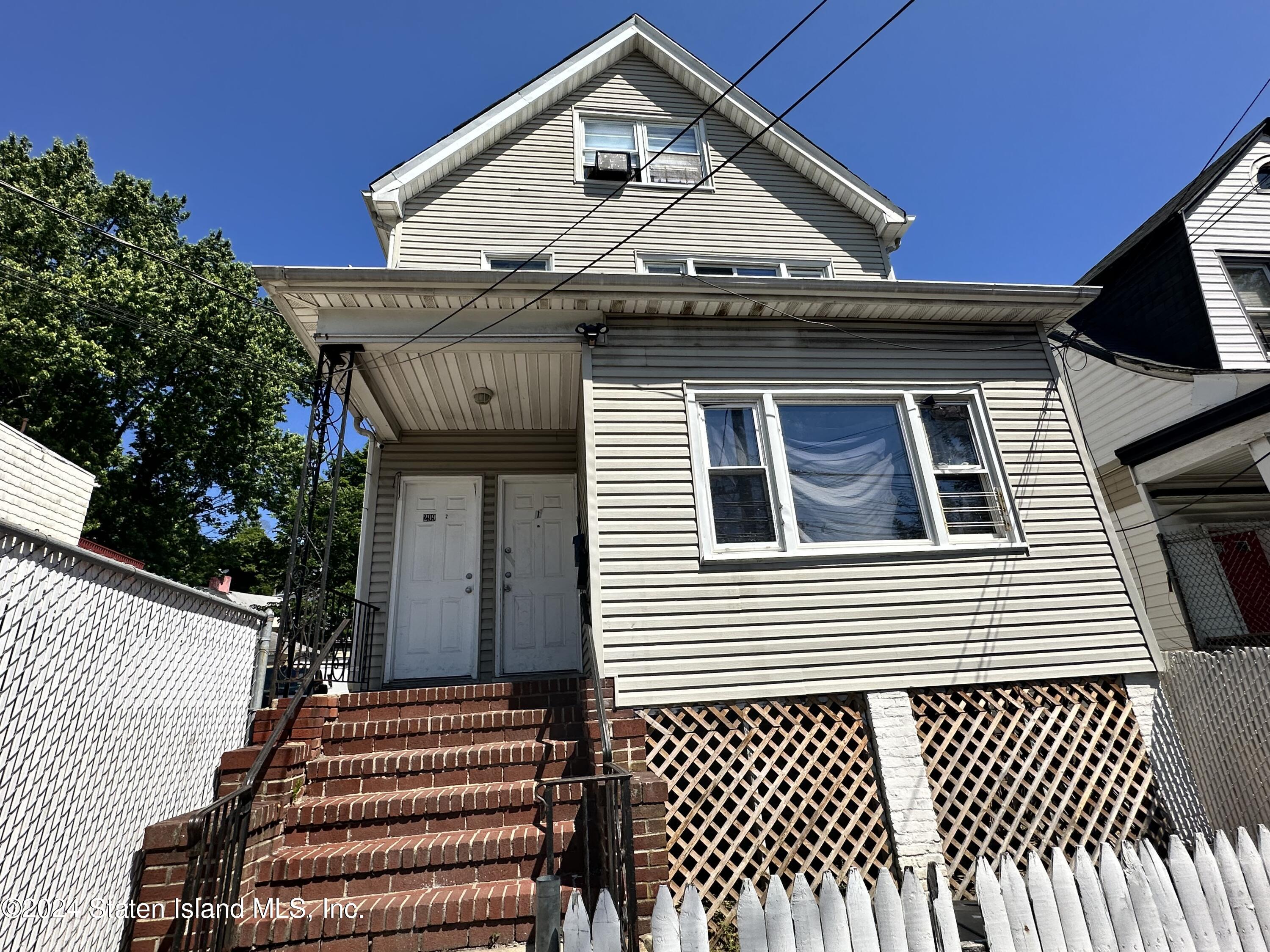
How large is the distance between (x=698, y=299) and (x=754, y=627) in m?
2.94

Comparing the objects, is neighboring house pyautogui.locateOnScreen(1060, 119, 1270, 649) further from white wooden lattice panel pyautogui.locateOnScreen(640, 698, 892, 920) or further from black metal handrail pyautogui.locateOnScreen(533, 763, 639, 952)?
black metal handrail pyautogui.locateOnScreen(533, 763, 639, 952)

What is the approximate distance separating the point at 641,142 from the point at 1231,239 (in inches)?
370

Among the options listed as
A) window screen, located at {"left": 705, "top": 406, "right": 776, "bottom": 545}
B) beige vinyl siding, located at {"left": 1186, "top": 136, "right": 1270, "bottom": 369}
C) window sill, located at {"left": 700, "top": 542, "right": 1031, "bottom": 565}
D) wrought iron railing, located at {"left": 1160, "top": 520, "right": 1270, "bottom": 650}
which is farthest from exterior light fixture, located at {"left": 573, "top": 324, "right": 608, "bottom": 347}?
beige vinyl siding, located at {"left": 1186, "top": 136, "right": 1270, "bottom": 369}

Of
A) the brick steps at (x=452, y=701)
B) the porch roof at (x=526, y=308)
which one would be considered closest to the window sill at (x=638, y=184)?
the porch roof at (x=526, y=308)

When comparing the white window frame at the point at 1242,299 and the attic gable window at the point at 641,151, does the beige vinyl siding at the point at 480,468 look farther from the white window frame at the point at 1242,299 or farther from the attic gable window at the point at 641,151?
the white window frame at the point at 1242,299

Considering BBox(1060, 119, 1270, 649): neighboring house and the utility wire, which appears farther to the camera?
BBox(1060, 119, 1270, 649): neighboring house

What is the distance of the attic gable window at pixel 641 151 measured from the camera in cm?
830

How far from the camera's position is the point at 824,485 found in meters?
5.28

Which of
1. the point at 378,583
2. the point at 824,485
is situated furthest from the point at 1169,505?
the point at 378,583

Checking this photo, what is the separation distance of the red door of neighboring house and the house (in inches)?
213

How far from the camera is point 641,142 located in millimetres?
8602

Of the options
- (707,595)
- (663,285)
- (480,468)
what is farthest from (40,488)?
(707,595)

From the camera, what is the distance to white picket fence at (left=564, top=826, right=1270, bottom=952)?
2275 millimetres

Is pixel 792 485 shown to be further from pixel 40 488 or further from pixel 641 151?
pixel 40 488
